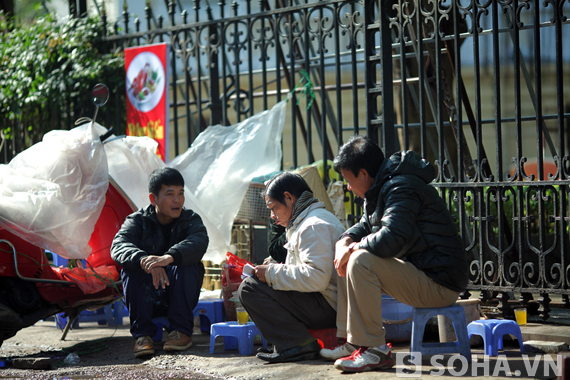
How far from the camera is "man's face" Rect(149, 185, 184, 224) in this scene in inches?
191

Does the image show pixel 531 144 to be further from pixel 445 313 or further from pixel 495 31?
pixel 445 313

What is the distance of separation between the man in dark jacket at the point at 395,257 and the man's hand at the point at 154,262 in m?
1.30

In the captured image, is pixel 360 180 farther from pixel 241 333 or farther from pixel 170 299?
pixel 170 299

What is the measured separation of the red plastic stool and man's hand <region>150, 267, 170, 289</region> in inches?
41.8

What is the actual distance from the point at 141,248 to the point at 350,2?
2799 millimetres

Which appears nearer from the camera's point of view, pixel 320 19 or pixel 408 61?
pixel 320 19

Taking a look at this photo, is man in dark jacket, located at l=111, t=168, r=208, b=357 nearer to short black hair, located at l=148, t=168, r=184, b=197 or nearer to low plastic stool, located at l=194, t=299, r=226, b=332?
short black hair, located at l=148, t=168, r=184, b=197

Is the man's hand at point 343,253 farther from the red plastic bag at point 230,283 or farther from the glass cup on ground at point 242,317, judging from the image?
the red plastic bag at point 230,283

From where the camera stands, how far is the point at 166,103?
7.05 metres

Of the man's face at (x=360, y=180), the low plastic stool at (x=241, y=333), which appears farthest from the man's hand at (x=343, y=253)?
the low plastic stool at (x=241, y=333)

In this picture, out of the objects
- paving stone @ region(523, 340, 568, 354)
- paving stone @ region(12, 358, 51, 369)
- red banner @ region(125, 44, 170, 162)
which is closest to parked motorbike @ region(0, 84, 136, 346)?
paving stone @ region(12, 358, 51, 369)

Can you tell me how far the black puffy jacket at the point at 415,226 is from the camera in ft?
11.8

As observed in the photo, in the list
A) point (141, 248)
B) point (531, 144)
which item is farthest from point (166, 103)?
point (531, 144)

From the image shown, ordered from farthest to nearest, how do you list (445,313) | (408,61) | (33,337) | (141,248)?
(408,61), (33,337), (141,248), (445,313)
